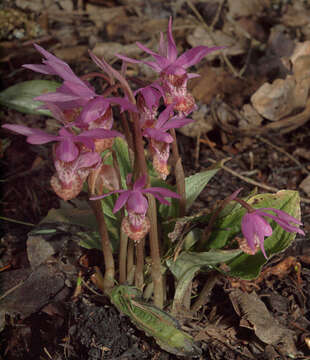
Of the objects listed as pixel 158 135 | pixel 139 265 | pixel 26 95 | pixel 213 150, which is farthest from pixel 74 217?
pixel 213 150

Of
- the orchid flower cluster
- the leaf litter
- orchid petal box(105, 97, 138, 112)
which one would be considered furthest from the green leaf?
orchid petal box(105, 97, 138, 112)

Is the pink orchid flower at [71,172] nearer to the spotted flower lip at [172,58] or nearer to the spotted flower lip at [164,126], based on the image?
the spotted flower lip at [164,126]

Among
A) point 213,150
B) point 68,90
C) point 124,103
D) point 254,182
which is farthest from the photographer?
point 213,150

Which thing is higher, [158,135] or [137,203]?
[158,135]

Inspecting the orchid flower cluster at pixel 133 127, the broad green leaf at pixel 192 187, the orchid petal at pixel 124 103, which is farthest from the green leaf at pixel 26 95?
the orchid petal at pixel 124 103

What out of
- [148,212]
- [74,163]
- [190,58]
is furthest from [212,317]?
[190,58]

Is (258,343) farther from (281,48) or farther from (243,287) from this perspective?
(281,48)

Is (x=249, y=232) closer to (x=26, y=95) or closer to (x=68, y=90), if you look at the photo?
(x=68, y=90)

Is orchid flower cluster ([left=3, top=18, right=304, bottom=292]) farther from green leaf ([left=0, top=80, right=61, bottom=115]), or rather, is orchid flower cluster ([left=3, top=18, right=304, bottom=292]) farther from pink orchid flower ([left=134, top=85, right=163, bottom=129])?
green leaf ([left=0, top=80, right=61, bottom=115])
